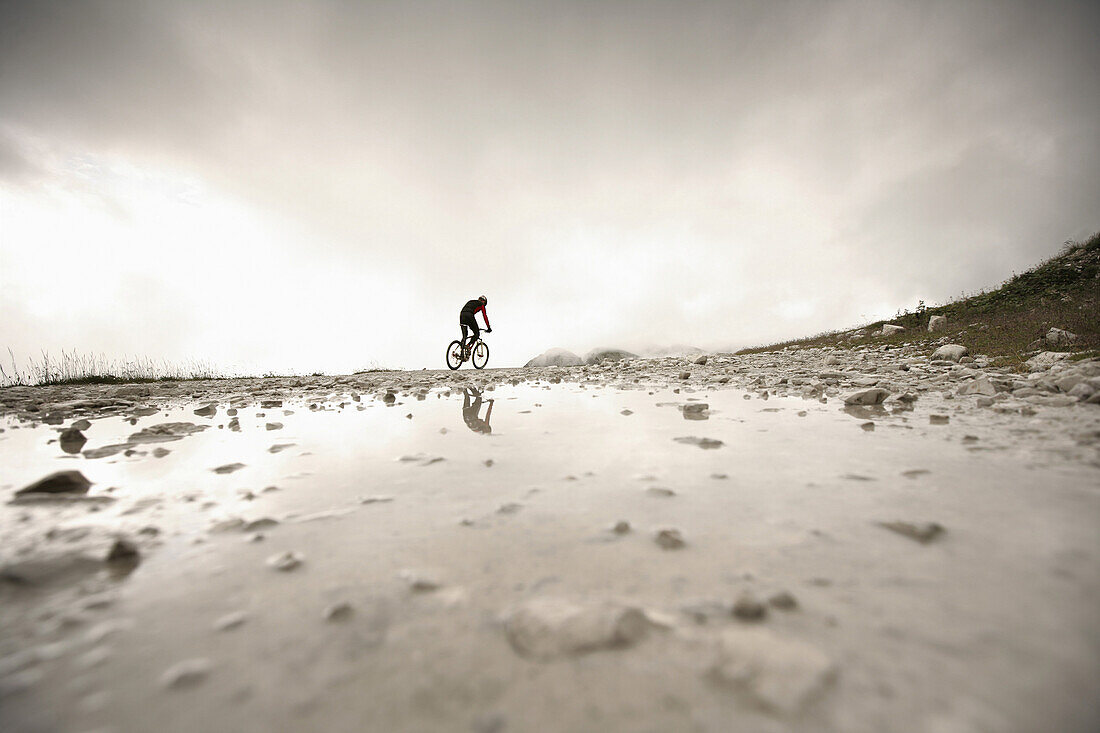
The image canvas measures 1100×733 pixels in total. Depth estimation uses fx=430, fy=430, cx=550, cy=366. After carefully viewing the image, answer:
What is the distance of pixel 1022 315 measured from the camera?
51.1ft

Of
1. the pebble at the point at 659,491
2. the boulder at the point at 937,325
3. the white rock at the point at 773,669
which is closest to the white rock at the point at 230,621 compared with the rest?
the white rock at the point at 773,669

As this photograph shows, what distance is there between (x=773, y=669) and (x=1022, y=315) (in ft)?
72.3

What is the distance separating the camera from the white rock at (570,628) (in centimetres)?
135

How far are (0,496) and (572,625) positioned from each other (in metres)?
4.11

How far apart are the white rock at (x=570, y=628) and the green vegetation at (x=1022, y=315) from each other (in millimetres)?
11777

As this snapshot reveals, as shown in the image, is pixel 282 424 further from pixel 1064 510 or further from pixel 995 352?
pixel 995 352

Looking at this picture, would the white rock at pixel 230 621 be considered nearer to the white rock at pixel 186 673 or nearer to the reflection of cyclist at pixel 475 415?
the white rock at pixel 186 673

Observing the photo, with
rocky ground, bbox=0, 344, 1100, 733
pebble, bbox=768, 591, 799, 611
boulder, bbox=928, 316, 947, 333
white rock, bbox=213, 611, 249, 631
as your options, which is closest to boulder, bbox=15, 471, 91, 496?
rocky ground, bbox=0, 344, 1100, 733

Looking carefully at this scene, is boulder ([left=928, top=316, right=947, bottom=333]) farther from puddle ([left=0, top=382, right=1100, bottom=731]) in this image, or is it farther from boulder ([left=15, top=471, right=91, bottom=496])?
boulder ([left=15, top=471, right=91, bottom=496])

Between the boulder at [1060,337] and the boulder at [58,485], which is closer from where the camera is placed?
the boulder at [58,485]

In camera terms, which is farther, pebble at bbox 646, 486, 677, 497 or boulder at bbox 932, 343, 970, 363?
boulder at bbox 932, 343, 970, 363

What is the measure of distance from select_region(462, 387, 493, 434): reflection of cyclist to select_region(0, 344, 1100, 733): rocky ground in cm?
127

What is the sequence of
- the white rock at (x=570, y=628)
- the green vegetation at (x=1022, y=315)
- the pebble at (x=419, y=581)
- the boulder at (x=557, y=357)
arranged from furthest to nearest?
the boulder at (x=557, y=357), the green vegetation at (x=1022, y=315), the pebble at (x=419, y=581), the white rock at (x=570, y=628)

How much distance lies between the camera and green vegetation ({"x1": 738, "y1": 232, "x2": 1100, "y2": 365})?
11.4m
